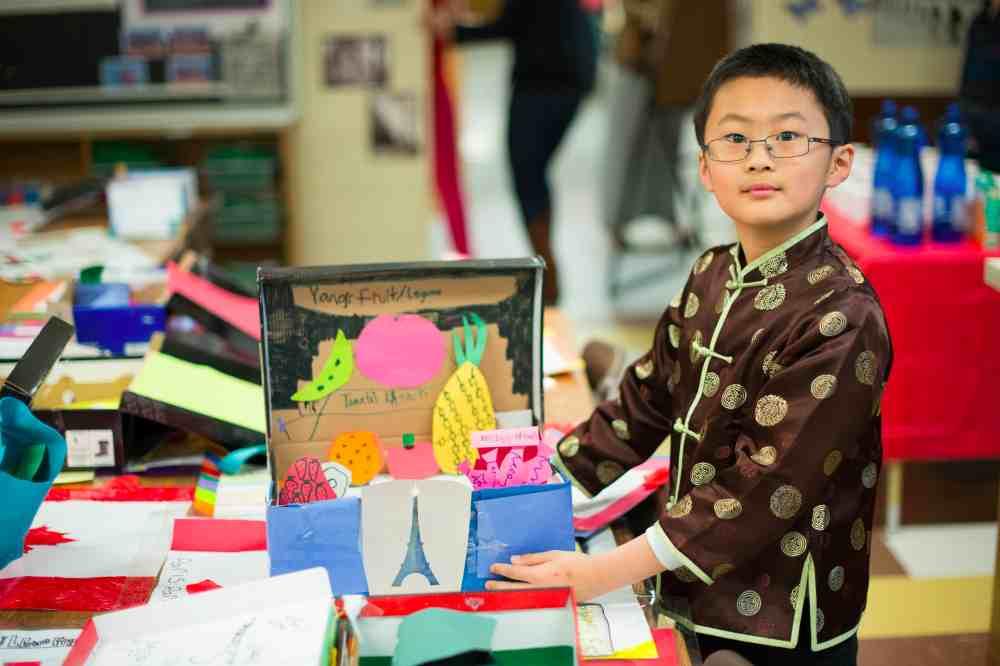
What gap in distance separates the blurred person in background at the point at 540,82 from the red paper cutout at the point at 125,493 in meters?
2.77

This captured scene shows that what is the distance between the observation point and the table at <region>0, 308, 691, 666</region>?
1.42 meters

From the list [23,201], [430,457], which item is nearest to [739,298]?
[430,457]

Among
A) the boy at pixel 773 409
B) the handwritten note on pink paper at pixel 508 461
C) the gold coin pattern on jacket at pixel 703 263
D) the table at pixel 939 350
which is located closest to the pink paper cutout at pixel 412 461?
the handwritten note on pink paper at pixel 508 461

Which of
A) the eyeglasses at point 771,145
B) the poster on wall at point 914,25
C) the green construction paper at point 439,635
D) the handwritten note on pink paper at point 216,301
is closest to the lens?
the green construction paper at point 439,635

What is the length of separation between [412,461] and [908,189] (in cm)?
193

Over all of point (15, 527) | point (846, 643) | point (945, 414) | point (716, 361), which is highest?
point (716, 361)

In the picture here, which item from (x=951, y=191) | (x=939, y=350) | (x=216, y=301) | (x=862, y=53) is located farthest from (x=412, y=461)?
(x=862, y=53)

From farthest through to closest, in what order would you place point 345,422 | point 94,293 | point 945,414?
point 945,414, point 94,293, point 345,422

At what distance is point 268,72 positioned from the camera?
511cm

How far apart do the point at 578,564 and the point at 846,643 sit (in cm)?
41

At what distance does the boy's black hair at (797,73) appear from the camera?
1.43 metres

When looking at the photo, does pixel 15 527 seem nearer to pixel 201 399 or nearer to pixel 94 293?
pixel 201 399

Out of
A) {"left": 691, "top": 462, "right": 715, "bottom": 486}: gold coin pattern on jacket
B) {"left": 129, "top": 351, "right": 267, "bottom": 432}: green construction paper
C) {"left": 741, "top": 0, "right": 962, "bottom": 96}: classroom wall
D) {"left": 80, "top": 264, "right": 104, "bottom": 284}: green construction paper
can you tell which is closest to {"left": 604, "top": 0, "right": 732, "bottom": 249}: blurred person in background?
{"left": 741, "top": 0, "right": 962, "bottom": 96}: classroom wall

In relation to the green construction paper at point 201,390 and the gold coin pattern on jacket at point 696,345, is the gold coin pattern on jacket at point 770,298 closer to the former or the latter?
the gold coin pattern on jacket at point 696,345
